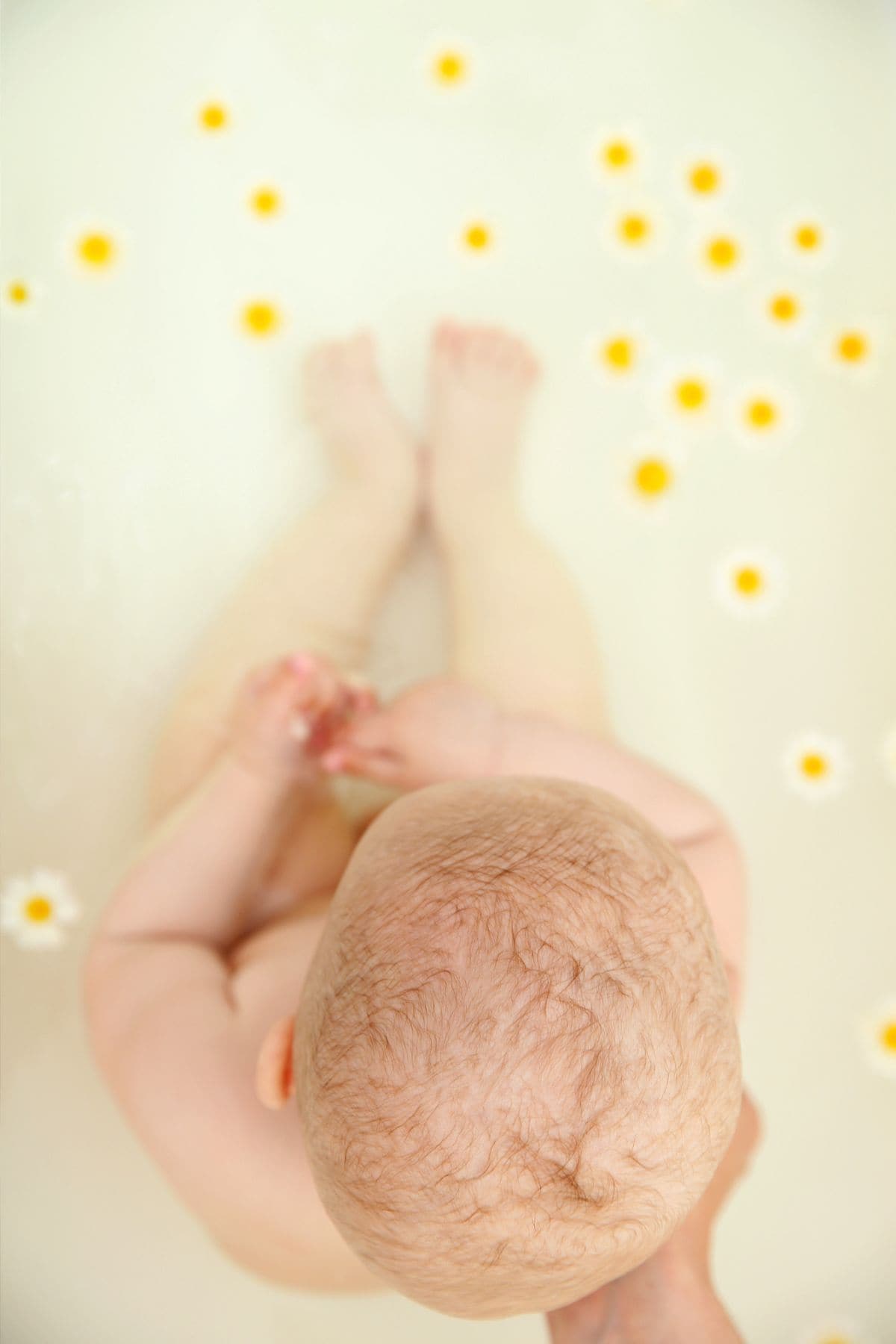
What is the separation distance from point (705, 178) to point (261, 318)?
1.25 feet

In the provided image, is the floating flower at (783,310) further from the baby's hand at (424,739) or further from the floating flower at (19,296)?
the floating flower at (19,296)

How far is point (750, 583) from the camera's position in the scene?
89cm

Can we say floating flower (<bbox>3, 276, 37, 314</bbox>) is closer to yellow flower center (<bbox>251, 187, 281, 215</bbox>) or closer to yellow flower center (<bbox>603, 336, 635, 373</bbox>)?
yellow flower center (<bbox>251, 187, 281, 215</bbox>)

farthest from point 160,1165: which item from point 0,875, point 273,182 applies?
point 273,182

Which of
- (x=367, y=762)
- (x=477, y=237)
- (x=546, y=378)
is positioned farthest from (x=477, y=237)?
(x=367, y=762)

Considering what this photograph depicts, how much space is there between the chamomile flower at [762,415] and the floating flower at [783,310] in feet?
0.16

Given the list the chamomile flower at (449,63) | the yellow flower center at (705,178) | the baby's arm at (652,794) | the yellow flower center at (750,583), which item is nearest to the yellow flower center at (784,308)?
the yellow flower center at (705,178)

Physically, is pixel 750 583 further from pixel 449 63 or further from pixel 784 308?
pixel 449 63

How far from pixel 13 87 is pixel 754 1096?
0.93 m

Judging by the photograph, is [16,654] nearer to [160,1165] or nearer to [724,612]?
[160,1165]

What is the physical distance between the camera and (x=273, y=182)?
901 mm

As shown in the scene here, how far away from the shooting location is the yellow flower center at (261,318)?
893 mm

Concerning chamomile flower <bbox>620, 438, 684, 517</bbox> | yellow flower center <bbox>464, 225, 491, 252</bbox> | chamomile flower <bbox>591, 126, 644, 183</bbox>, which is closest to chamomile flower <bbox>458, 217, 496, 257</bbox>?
yellow flower center <bbox>464, 225, 491, 252</bbox>

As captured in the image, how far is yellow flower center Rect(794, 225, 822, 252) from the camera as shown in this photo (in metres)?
0.92
